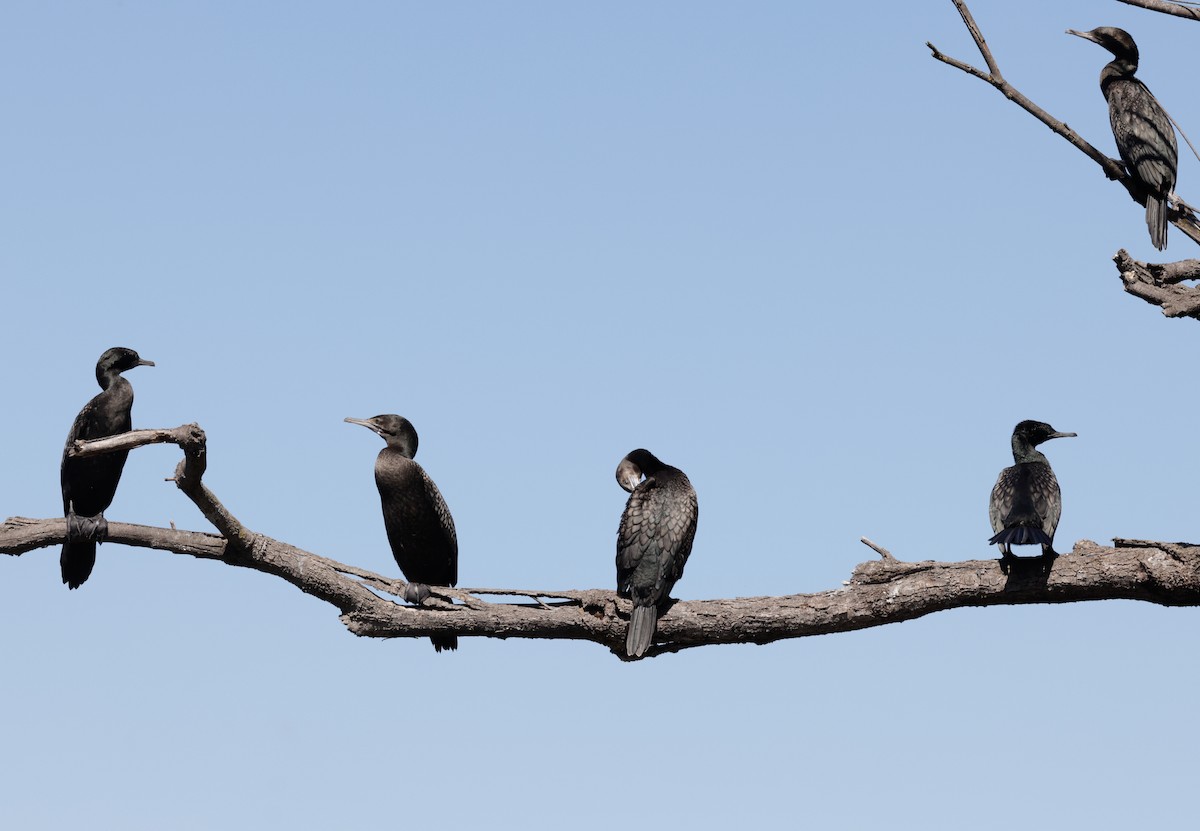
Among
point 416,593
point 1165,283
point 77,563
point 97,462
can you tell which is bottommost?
point 416,593

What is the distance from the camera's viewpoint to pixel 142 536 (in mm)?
6023

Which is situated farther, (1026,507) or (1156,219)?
(1156,219)

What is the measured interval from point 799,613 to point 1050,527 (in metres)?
1.12

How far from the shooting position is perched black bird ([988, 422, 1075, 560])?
5.66m

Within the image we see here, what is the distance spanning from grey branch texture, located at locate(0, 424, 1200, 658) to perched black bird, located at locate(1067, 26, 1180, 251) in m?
2.46

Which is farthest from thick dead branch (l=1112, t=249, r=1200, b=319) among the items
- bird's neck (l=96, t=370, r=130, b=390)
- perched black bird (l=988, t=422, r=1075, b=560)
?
bird's neck (l=96, t=370, r=130, b=390)

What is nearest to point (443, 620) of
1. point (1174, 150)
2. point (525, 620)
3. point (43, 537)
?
point (525, 620)

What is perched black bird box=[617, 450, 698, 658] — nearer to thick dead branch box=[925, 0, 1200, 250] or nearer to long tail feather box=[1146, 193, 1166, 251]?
thick dead branch box=[925, 0, 1200, 250]

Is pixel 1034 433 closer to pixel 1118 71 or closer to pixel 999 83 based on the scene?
pixel 999 83

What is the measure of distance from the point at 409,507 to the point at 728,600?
227 centimetres

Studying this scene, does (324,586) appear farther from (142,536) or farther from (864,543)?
(864,543)

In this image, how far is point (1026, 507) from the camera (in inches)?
229

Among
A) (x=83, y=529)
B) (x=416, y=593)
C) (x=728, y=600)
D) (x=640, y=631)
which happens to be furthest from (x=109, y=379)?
(x=728, y=600)

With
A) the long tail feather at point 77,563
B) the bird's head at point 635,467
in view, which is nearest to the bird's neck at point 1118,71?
the bird's head at point 635,467
